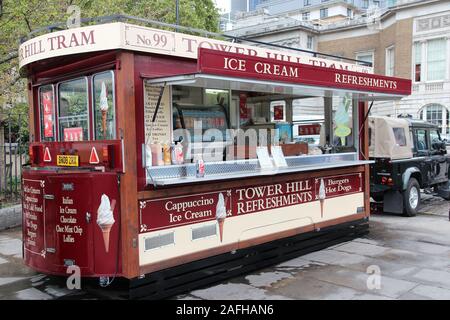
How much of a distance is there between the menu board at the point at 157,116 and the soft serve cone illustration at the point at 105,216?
29.3 inches

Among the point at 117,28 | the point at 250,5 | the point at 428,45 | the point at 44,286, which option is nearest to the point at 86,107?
the point at 117,28

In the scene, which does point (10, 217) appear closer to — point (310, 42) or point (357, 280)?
point (357, 280)

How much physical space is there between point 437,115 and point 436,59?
375 cm

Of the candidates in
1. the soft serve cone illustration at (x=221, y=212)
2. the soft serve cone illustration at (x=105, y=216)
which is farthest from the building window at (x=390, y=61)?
the soft serve cone illustration at (x=105, y=216)

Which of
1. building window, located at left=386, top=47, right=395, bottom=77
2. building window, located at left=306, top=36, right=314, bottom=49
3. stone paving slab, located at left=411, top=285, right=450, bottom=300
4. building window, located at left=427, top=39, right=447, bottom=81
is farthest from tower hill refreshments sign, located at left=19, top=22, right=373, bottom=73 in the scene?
building window, located at left=306, top=36, right=314, bottom=49

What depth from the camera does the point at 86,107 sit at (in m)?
5.07

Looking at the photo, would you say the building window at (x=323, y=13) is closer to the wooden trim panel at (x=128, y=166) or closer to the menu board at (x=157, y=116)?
the menu board at (x=157, y=116)

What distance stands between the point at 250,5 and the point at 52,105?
332 ft

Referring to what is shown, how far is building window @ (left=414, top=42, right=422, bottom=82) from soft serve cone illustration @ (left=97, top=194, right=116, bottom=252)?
1215 inches

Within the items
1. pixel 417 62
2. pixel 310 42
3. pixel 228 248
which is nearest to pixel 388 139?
pixel 228 248

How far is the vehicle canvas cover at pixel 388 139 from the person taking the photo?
31.0 feet

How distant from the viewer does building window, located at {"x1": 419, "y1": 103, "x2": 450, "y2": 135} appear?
2994cm

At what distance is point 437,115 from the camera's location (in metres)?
30.8

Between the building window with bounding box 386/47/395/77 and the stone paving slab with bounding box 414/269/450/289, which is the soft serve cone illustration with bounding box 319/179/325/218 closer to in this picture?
the stone paving slab with bounding box 414/269/450/289
